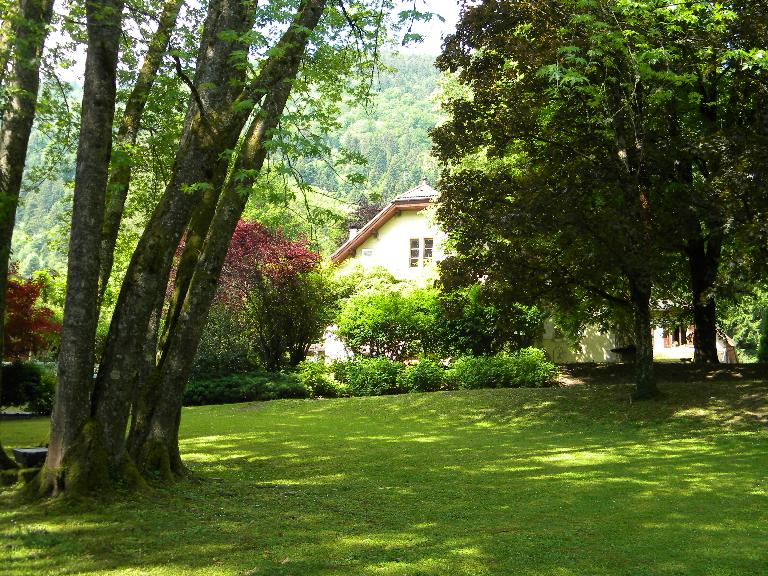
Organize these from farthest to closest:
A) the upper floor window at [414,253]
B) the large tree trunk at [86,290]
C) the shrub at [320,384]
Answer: the upper floor window at [414,253], the shrub at [320,384], the large tree trunk at [86,290]

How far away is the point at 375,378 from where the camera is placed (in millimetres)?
22328

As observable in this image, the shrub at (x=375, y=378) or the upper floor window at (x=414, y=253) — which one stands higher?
the upper floor window at (x=414, y=253)

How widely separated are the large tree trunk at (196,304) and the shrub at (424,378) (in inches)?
531

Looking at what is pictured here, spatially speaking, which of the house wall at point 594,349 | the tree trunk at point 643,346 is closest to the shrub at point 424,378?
the tree trunk at point 643,346

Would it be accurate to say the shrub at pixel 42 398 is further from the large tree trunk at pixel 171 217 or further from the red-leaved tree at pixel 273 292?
the large tree trunk at pixel 171 217

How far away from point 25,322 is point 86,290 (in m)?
12.0

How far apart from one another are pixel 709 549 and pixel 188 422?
13.0 metres

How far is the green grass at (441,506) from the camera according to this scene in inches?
214

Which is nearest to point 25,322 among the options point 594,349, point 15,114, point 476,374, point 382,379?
point 382,379

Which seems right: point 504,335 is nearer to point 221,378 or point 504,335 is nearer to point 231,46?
point 221,378

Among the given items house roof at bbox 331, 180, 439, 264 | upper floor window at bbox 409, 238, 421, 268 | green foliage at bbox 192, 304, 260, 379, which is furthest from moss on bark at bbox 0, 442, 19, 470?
upper floor window at bbox 409, 238, 421, 268

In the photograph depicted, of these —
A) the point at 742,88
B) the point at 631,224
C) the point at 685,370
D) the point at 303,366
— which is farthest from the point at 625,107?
the point at 303,366

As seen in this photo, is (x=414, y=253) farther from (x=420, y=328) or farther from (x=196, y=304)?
(x=196, y=304)

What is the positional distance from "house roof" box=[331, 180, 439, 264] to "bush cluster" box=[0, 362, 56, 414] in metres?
16.5
